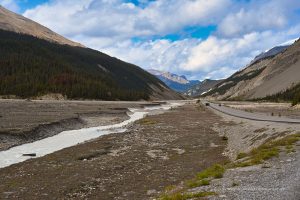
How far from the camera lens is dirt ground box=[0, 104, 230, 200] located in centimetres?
2566

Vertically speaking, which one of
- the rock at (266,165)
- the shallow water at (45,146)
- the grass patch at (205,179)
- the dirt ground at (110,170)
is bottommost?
the dirt ground at (110,170)

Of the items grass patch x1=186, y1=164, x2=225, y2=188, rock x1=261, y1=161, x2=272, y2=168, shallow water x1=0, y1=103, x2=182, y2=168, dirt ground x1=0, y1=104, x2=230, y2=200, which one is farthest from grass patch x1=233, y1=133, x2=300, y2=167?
shallow water x1=0, y1=103, x2=182, y2=168

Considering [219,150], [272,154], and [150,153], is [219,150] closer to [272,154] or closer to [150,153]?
[150,153]

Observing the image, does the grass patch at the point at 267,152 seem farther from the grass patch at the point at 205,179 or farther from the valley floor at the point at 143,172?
the grass patch at the point at 205,179

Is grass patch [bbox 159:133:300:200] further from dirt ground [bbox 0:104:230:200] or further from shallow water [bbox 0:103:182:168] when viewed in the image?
shallow water [bbox 0:103:182:168]

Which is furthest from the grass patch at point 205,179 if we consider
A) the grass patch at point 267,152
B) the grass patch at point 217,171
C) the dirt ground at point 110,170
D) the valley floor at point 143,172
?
the dirt ground at point 110,170

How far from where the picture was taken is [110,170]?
1281 inches

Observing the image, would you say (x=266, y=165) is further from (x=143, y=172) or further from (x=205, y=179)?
(x=143, y=172)

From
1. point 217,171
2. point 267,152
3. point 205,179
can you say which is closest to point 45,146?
point 217,171

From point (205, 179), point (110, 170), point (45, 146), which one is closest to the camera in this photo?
point (205, 179)

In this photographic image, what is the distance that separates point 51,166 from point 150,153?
12.2 m

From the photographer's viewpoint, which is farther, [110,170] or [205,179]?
[110,170]

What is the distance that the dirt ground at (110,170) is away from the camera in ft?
84.2

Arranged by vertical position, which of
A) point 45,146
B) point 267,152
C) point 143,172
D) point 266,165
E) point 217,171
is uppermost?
point 267,152
